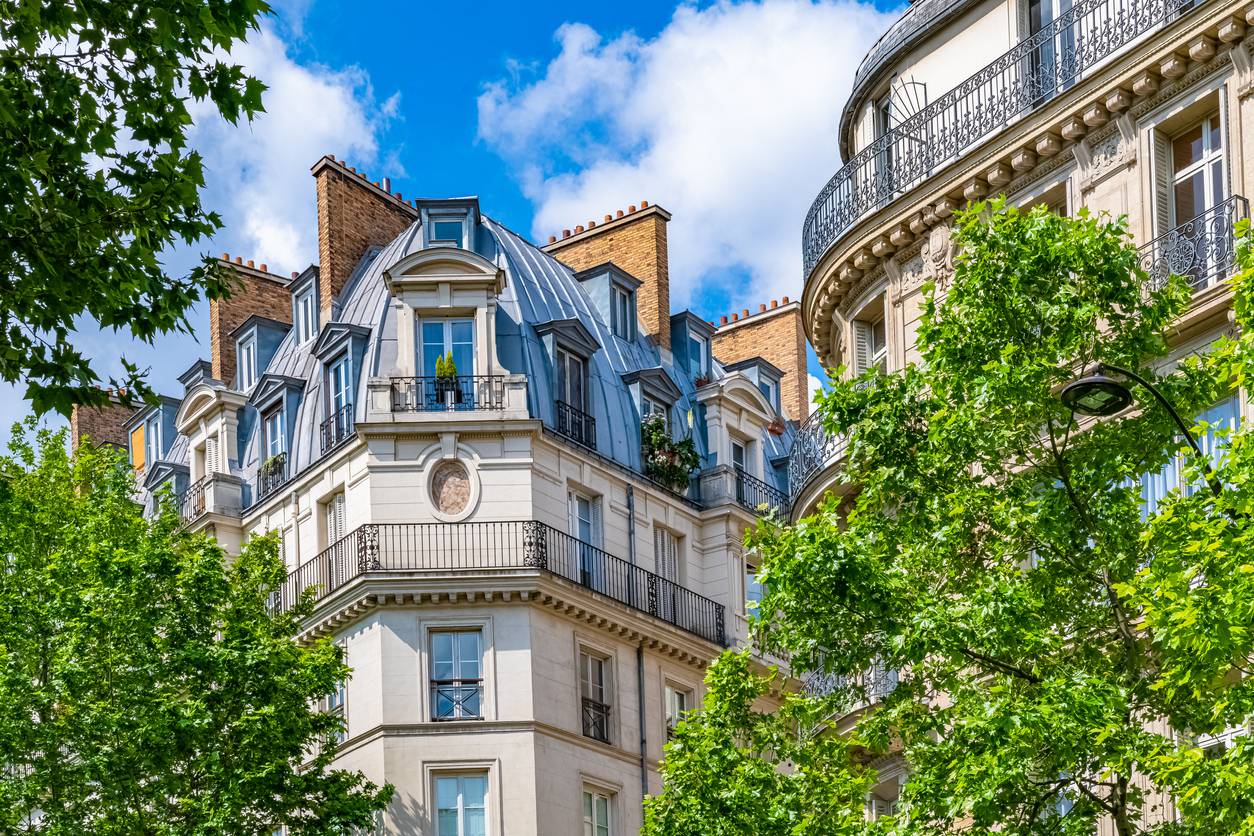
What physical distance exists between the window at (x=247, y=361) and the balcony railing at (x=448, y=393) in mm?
6444

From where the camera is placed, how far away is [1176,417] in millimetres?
17688

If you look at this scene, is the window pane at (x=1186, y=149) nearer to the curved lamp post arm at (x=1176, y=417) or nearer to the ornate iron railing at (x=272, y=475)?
the curved lamp post arm at (x=1176, y=417)

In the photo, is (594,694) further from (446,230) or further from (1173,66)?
(1173,66)

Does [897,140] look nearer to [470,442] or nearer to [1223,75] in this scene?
[1223,75]

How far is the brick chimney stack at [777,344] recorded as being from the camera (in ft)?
164

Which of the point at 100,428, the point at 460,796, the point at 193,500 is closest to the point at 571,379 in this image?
the point at 193,500

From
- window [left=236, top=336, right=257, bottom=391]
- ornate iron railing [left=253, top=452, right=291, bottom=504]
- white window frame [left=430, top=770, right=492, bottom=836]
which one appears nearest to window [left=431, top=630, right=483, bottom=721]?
Answer: white window frame [left=430, top=770, right=492, bottom=836]

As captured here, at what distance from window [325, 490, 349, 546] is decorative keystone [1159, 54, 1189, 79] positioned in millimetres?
19057

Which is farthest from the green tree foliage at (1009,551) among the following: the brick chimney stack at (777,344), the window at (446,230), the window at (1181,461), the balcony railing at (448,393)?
the brick chimney stack at (777,344)

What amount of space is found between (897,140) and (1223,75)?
5.03 meters

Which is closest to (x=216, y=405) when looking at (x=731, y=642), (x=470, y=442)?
(x=470, y=442)

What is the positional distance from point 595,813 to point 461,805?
240 centimetres

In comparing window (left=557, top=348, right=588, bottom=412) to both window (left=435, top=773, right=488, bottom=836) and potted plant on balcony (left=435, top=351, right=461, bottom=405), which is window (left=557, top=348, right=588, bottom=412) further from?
window (left=435, top=773, right=488, bottom=836)

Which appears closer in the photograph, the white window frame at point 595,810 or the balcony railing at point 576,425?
the white window frame at point 595,810
